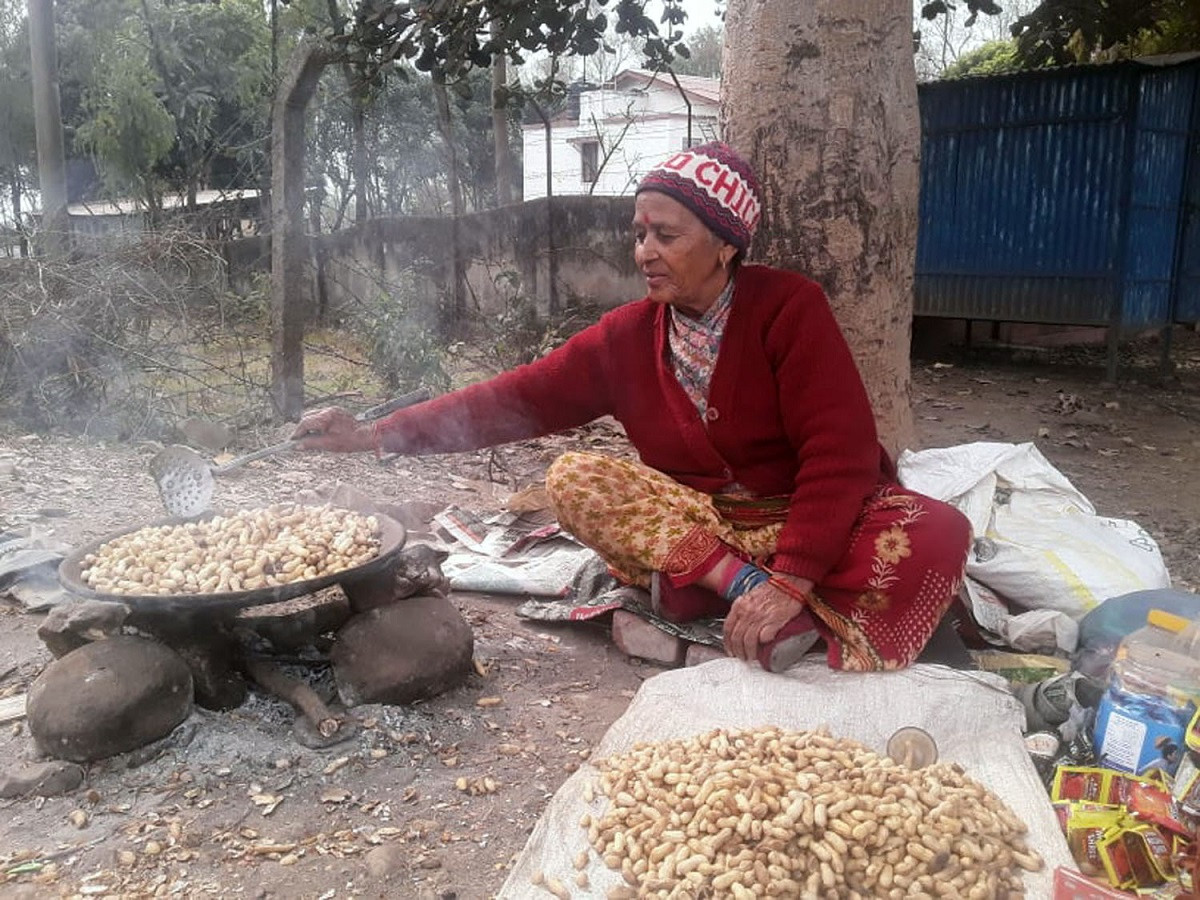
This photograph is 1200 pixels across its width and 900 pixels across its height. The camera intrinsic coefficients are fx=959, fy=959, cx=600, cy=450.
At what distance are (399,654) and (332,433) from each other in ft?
2.27

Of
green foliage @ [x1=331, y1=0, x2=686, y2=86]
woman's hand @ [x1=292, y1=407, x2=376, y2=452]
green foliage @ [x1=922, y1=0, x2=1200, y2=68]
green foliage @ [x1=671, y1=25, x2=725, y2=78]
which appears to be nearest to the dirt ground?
woman's hand @ [x1=292, y1=407, x2=376, y2=452]

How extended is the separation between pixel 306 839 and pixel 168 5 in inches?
662

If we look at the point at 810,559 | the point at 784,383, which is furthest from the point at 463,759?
the point at 784,383

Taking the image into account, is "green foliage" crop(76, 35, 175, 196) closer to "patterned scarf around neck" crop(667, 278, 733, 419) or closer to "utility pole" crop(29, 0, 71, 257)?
"utility pole" crop(29, 0, 71, 257)

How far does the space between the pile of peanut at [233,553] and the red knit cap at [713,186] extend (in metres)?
1.27

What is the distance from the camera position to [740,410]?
2.71m

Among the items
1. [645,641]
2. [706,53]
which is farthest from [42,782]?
[706,53]

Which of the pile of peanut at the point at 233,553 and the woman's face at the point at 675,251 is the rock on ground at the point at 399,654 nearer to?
the pile of peanut at the point at 233,553

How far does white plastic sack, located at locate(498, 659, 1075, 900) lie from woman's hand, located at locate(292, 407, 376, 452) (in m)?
1.13

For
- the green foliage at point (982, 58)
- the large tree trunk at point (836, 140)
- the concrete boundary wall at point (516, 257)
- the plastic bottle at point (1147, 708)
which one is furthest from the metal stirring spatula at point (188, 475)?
the green foliage at point (982, 58)

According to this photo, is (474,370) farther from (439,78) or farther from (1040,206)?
(1040,206)

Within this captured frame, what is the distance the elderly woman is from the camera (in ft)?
8.32

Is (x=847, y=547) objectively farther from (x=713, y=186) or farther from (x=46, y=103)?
(x=46, y=103)

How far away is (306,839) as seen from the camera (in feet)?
7.06
